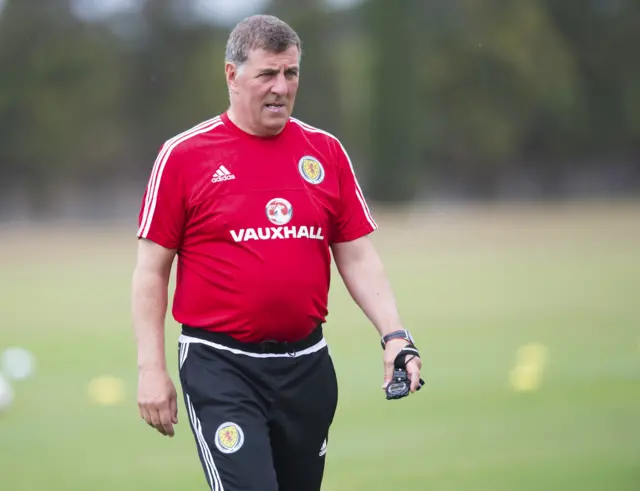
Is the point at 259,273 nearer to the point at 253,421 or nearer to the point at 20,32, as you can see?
the point at 253,421

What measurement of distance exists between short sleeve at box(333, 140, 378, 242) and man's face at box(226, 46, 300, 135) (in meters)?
0.40

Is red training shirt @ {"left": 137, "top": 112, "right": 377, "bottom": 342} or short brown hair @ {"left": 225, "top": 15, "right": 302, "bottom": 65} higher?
short brown hair @ {"left": 225, "top": 15, "right": 302, "bottom": 65}

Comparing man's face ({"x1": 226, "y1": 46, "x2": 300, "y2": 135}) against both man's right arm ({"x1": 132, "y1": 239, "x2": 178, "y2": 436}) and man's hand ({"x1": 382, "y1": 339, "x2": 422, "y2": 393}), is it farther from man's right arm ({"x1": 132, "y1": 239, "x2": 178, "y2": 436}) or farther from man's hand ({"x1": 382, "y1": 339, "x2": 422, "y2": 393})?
man's hand ({"x1": 382, "y1": 339, "x2": 422, "y2": 393})

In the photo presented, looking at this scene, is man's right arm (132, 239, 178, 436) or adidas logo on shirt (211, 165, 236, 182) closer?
man's right arm (132, 239, 178, 436)

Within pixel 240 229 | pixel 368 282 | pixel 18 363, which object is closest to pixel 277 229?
pixel 240 229

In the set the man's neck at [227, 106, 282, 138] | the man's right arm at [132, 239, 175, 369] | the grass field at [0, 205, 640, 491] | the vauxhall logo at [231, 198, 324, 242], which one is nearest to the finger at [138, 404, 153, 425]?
the man's right arm at [132, 239, 175, 369]

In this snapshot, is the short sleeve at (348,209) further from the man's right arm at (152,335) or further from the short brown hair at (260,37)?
the man's right arm at (152,335)

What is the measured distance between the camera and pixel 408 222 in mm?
31516

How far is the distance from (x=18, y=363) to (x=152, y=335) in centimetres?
809

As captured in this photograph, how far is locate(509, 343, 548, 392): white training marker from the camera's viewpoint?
34.6 ft

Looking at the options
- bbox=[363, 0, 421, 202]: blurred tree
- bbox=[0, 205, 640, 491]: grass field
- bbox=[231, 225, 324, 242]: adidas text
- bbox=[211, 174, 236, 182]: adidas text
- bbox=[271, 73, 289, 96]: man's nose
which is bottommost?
bbox=[0, 205, 640, 491]: grass field

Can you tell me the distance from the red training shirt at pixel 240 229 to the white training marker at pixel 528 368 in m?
5.96

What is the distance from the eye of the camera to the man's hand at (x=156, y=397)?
4.58 m

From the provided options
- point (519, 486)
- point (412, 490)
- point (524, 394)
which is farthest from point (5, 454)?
point (524, 394)
